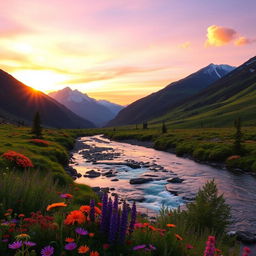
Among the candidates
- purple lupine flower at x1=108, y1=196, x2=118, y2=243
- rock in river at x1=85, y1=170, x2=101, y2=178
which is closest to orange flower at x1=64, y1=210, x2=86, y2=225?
purple lupine flower at x1=108, y1=196, x2=118, y2=243

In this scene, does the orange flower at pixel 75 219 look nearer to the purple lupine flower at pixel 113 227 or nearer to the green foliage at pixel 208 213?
the purple lupine flower at pixel 113 227

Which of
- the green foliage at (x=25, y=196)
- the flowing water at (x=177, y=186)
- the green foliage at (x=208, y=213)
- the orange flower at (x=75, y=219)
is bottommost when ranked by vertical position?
the flowing water at (x=177, y=186)

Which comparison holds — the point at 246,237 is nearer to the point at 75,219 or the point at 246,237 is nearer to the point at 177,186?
the point at 75,219

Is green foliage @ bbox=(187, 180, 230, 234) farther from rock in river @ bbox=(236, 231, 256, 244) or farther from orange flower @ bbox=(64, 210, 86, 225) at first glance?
orange flower @ bbox=(64, 210, 86, 225)

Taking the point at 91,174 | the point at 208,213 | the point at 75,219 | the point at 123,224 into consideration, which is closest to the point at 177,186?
the point at 91,174

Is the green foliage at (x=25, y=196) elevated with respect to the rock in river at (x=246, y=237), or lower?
elevated

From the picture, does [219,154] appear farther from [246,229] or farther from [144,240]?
[144,240]

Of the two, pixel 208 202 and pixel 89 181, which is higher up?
pixel 208 202

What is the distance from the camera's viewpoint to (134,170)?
1570 inches

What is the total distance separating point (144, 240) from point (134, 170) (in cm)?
3420

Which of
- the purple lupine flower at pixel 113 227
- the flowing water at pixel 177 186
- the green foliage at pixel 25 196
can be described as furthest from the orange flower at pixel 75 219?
the flowing water at pixel 177 186

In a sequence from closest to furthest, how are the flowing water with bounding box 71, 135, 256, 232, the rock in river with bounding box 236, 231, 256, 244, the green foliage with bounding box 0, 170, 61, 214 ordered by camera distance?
the green foliage with bounding box 0, 170, 61, 214
the rock in river with bounding box 236, 231, 256, 244
the flowing water with bounding box 71, 135, 256, 232

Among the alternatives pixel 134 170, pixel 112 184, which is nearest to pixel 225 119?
pixel 134 170

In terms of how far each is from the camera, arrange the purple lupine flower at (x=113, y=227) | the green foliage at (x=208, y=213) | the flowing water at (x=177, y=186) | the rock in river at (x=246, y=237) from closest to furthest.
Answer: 1. the purple lupine flower at (x=113, y=227)
2. the green foliage at (x=208, y=213)
3. the rock in river at (x=246, y=237)
4. the flowing water at (x=177, y=186)
